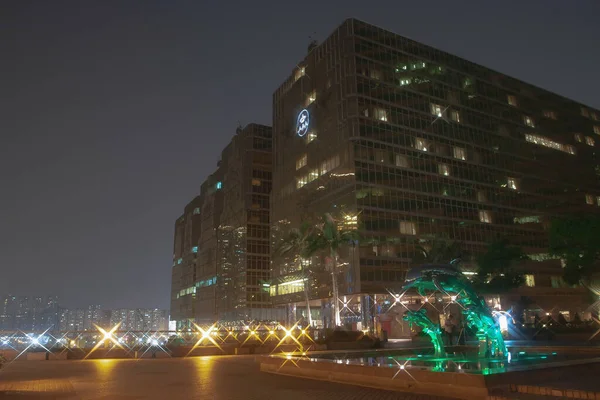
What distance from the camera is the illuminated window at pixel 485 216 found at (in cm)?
7033

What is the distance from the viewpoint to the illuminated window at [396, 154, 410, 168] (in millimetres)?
64375

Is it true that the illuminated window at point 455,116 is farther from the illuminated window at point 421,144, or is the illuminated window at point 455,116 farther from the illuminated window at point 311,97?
the illuminated window at point 311,97

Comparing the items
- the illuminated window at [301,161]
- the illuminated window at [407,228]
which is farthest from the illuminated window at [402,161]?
the illuminated window at [301,161]

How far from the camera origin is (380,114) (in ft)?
212

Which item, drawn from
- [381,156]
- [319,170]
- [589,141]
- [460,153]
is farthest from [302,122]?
[589,141]

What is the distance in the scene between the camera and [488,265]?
2238 inches

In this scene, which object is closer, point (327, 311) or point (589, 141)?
point (327, 311)

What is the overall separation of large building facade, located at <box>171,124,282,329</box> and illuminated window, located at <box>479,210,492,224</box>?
3910cm

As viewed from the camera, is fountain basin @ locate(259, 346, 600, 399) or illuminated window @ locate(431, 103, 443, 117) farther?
illuminated window @ locate(431, 103, 443, 117)

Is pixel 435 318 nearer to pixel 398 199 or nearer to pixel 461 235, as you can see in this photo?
pixel 398 199

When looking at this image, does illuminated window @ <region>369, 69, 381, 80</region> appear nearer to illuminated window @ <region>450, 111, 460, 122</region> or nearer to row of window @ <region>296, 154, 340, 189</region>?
row of window @ <region>296, 154, 340, 189</region>

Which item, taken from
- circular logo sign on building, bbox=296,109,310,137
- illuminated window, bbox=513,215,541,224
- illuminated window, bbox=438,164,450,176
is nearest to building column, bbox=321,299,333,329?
illuminated window, bbox=438,164,450,176

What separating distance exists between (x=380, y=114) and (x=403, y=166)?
780 cm

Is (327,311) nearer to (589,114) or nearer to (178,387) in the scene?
(178,387)
